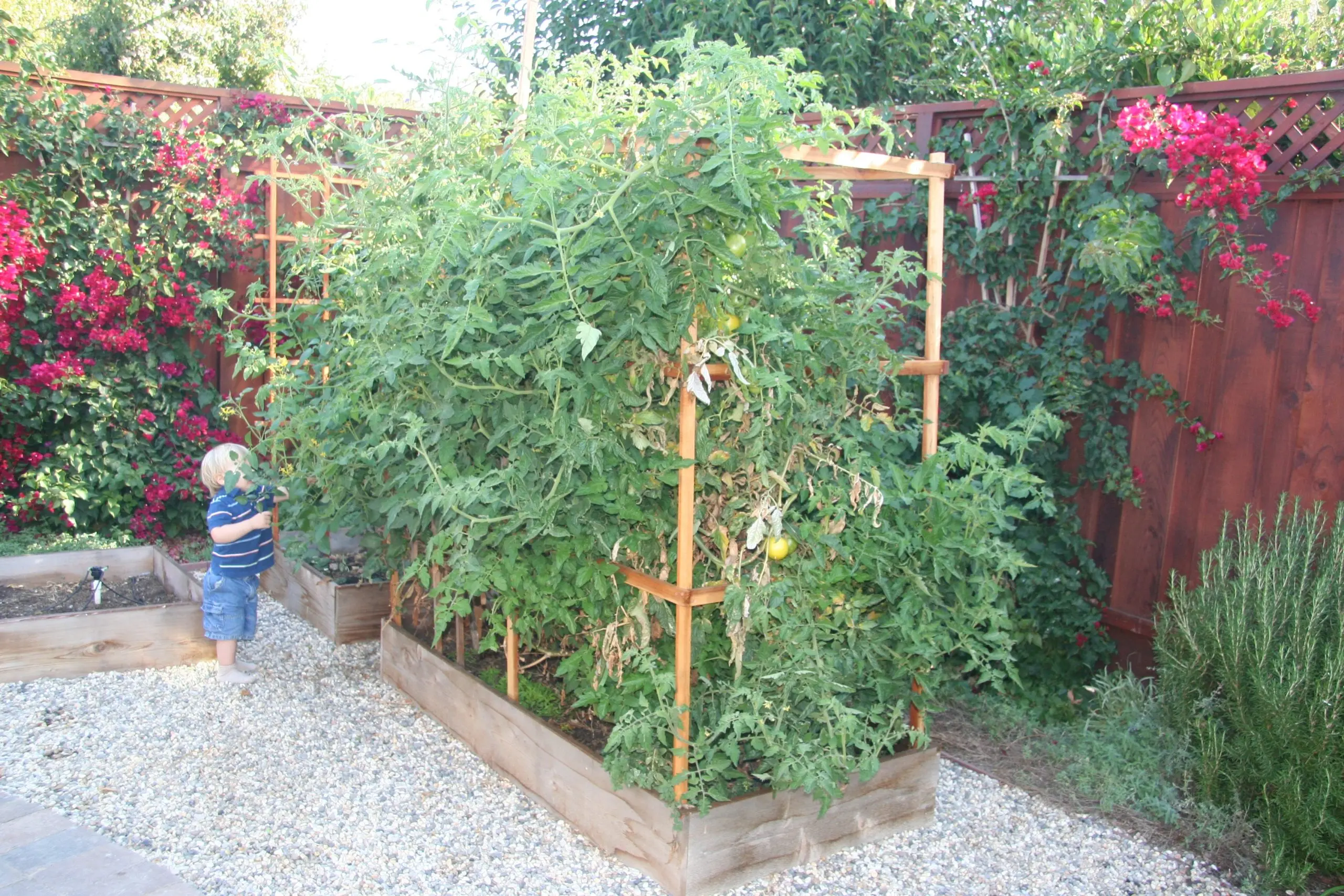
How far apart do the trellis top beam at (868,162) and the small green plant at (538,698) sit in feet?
5.62

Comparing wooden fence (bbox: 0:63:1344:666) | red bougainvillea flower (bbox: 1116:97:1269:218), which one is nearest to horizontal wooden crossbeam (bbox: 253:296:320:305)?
wooden fence (bbox: 0:63:1344:666)

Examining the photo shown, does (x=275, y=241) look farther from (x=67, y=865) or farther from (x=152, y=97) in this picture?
(x=67, y=865)

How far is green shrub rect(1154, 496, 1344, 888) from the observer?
2.65 meters

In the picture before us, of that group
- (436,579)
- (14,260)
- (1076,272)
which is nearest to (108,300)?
(14,260)

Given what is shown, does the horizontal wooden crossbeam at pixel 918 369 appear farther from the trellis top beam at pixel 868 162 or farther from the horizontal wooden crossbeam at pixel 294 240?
the horizontal wooden crossbeam at pixel 294 240

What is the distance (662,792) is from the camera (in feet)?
8.22

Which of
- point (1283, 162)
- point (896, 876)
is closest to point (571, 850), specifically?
point (896, 876)

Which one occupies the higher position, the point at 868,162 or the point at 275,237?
the point at 868,162

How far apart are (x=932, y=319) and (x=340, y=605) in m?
2.61

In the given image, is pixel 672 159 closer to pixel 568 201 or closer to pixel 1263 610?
pixel 568 201

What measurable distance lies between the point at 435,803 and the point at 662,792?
81 cm

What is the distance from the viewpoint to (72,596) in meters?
4.21

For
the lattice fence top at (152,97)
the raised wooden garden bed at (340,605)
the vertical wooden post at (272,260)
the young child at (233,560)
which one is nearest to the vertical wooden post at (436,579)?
the raised wooden garden bed at (340,605)

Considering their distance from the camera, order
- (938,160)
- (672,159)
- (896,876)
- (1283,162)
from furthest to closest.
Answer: (1283,162) → (938,160) → (896,876) → (672,159)
